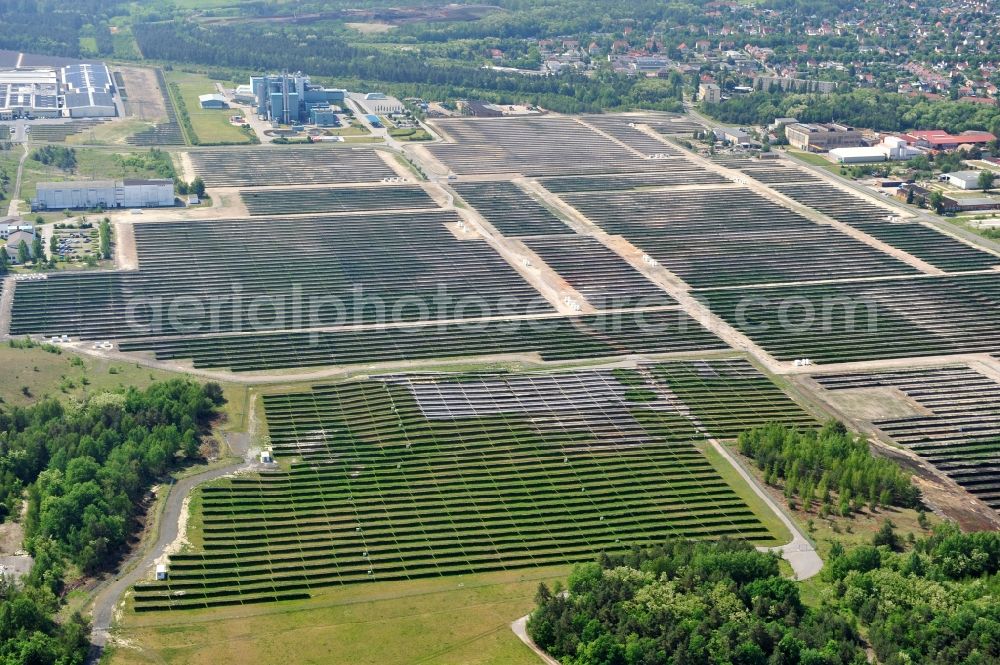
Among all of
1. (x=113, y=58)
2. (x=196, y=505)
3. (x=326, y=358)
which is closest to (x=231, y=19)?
(x=113, y=58)

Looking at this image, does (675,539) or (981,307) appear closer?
(675,539)

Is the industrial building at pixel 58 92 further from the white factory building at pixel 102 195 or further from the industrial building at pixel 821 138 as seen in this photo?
the industrial building at pixel 821 138

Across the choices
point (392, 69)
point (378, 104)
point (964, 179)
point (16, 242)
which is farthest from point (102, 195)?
point (964, 179)

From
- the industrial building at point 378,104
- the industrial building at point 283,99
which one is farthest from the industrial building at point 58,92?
the industrial building at point 378,104

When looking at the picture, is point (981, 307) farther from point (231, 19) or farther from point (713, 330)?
point (231, 19)

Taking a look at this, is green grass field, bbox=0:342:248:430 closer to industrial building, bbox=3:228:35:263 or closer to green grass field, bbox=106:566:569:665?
industrial building, bbox=3:228:35:263

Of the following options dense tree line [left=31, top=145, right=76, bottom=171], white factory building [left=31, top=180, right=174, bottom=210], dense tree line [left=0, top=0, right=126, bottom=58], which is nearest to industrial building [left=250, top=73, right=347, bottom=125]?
dense tree line [left=31, top=145, right=76, bottom=171]
